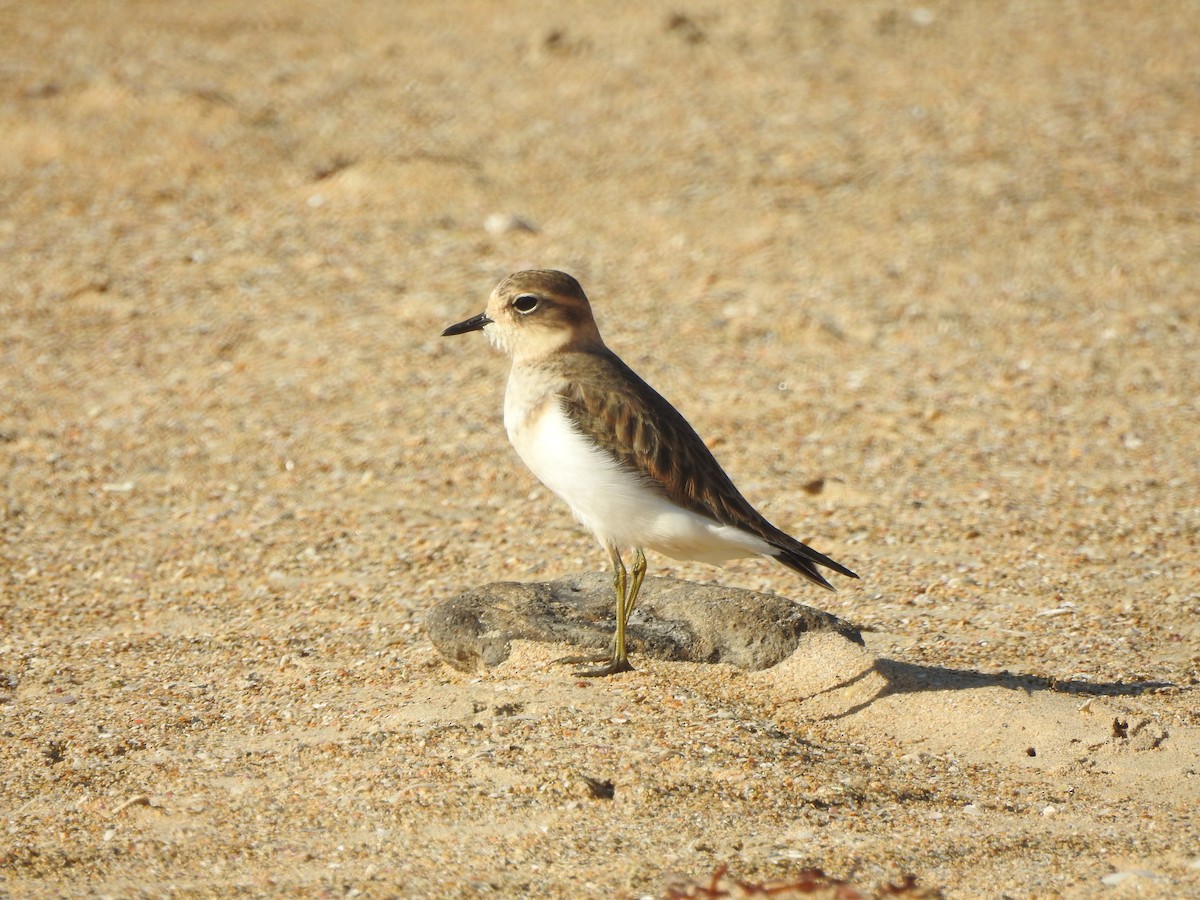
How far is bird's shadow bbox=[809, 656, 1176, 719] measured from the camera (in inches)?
191

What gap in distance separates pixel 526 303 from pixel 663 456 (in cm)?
80

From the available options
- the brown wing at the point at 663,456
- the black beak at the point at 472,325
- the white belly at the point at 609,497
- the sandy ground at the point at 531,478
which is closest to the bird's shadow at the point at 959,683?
the sandy ground at the point at 531,478

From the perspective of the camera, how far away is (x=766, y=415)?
7.62 metres

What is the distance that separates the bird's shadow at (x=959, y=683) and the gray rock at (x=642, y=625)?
17cm

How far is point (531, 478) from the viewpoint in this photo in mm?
7109

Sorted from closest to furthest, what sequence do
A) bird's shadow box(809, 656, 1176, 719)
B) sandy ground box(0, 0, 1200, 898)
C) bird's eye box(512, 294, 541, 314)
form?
sandy ground box(0, 0, 1200, 898) → bird's shadow box(809, 656, 1176, 719) → bird's eye box(512, 294, 541, 314)

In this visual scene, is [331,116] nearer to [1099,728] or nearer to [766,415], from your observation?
[766,415]

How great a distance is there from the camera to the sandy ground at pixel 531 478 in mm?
4113

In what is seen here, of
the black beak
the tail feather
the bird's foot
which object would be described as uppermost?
the black beak

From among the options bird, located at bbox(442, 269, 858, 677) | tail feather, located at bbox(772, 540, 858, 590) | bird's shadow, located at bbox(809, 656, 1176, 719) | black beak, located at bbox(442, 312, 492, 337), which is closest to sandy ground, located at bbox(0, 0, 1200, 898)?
bird's shadow, located at bbox(809, 656, 1176, 719)

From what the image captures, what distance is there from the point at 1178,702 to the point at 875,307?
425 cm

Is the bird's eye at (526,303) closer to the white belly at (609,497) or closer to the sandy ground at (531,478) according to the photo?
the white belly at (609,497)

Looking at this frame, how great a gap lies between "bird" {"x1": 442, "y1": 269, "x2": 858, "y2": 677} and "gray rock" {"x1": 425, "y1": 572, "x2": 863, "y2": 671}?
0.38ft

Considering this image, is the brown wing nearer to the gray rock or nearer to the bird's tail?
the bird's tail
